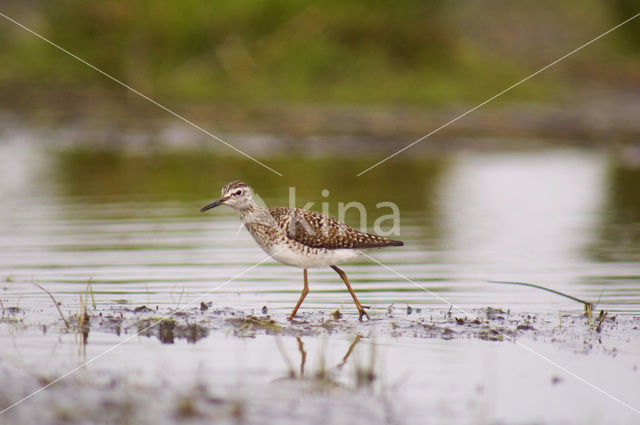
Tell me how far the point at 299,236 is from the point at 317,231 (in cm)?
20

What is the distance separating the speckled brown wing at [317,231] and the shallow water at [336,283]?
2.24 feet

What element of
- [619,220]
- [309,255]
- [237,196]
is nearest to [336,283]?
[309,255]

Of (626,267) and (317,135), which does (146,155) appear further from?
(626,267)

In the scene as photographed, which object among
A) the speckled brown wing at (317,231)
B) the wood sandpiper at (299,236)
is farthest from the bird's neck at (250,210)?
the speckled brown wing at (317,231)

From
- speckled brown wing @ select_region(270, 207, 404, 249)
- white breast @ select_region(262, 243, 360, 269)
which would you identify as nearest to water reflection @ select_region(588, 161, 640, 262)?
speckled brown wing @ select_region(270, 207, 404, 249)

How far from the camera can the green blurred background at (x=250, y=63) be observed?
32062mm

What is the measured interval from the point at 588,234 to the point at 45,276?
8.02 metres

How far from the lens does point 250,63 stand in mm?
33250

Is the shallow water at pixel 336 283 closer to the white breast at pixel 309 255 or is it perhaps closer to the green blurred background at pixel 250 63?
the white breast at pixel 309 255

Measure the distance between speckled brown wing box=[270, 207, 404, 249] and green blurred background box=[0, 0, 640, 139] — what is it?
2012 cm

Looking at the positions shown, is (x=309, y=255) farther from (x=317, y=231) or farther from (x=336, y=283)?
(x=336, y=283)

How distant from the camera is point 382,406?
22.4 ft

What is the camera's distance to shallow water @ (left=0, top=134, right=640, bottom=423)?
7125 millimetres

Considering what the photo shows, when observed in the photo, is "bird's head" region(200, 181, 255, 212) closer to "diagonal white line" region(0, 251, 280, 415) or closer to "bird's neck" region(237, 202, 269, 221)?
"bird's neck" region(237, 202, 269, 221)
